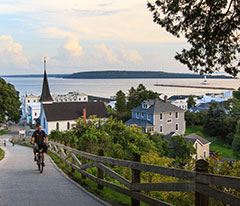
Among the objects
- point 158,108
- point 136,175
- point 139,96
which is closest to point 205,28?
point 136,175

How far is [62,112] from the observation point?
201ft

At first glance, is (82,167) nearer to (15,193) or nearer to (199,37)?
(15,193)

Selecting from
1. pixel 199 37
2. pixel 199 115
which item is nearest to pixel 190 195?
pixel 199 37

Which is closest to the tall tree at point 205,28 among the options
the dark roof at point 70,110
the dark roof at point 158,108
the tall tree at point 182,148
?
the tall tree at point 182,148

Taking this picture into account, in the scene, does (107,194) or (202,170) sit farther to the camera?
(107,194)

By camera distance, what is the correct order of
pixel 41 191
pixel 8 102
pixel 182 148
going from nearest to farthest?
pixel 41 191 → pixel 182 148 → pixel 8 102

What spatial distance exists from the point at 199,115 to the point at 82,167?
210 feet

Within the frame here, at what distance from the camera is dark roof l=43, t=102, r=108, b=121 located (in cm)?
6009

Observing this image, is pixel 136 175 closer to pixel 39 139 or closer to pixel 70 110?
pixel 39 139

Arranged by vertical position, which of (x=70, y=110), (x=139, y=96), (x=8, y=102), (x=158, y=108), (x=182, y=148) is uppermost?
(x=139, y=96)

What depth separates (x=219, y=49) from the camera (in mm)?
10180

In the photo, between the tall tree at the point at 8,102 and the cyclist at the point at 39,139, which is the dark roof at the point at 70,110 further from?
the cyclist at the point at 39,139

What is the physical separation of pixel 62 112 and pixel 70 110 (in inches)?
71.6

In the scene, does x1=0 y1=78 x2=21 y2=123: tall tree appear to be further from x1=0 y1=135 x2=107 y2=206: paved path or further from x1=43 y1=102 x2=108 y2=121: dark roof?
x1=0 y1=135 x2=107 y2=206: paved path
